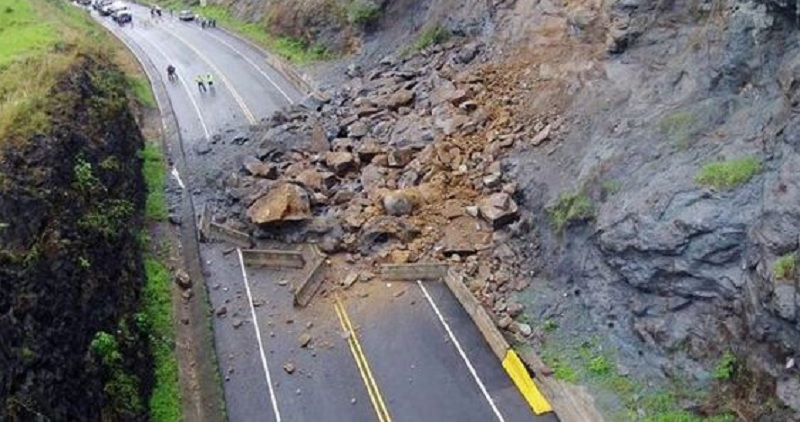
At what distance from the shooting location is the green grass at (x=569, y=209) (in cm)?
2415

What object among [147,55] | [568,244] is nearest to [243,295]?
[568,244]

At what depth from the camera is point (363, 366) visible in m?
22.8

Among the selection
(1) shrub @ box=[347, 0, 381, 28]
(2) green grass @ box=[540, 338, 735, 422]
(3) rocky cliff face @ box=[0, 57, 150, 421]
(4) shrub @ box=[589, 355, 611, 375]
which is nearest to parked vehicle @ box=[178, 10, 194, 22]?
(1) shrub @ box=[347, 0, 381, 28]

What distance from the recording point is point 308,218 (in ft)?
96.2

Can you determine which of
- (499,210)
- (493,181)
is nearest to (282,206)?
(493,181)

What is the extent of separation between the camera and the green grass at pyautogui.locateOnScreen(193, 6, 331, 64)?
164 ft

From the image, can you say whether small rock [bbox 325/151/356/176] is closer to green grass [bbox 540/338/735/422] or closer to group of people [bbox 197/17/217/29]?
green grass [bbox 540/338/735/422]

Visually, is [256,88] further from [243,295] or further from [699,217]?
[699,217]

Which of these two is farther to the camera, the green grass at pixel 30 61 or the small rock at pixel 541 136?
the small rock at pixel 541 136

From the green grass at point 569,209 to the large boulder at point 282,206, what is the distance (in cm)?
894

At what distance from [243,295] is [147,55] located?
108 ft

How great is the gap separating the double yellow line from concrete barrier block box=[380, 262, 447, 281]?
1897mm

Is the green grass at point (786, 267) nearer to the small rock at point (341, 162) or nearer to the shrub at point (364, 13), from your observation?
the small rock at point (341, 162)

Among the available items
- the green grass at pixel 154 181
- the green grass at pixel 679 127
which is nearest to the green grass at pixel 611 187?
the green grass at pixel 679 127
